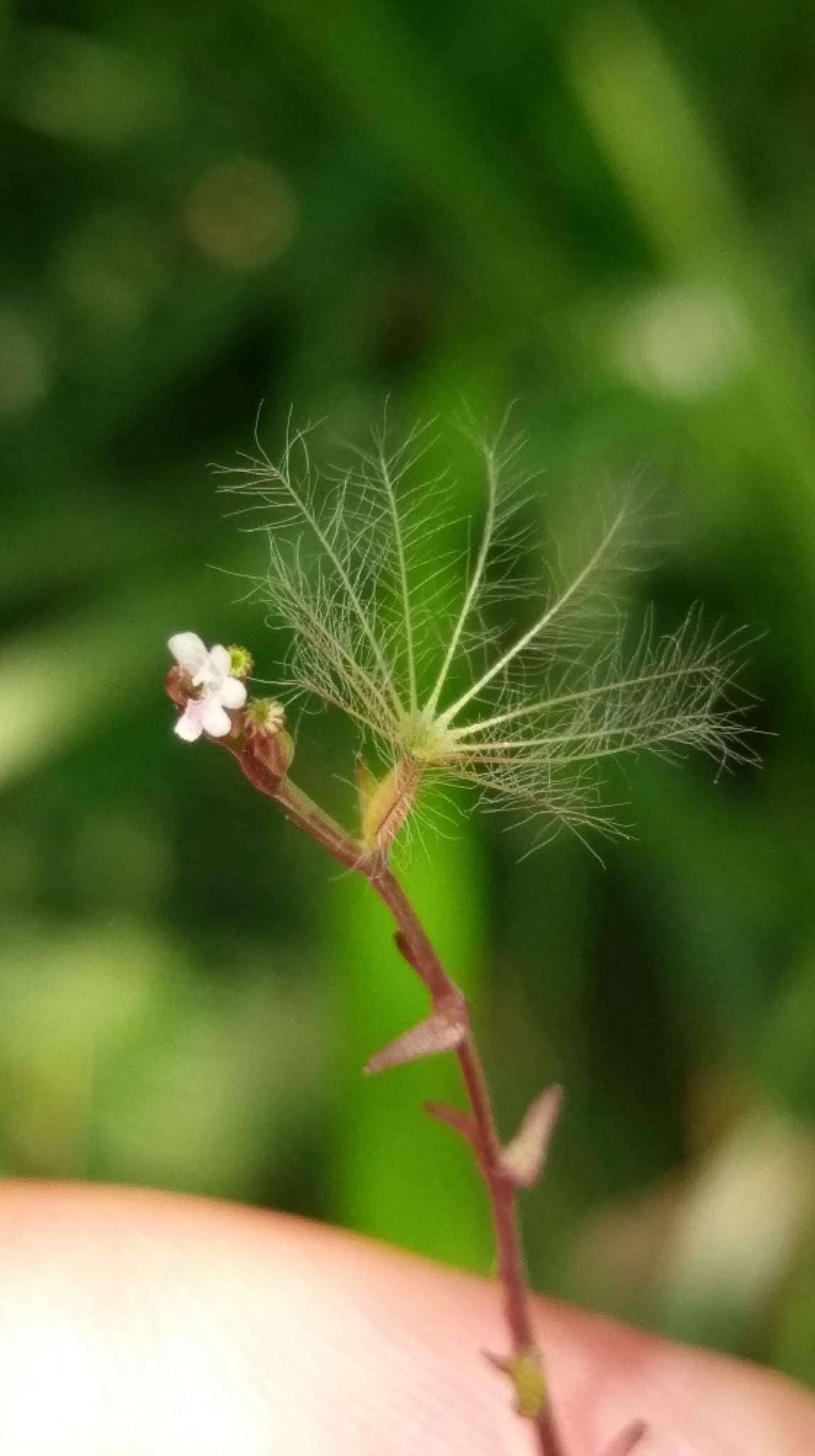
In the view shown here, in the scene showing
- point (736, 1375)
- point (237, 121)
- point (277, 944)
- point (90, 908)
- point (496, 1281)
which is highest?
point (237, 121)

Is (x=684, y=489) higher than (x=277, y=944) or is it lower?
higher

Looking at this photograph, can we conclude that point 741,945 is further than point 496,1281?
Yes

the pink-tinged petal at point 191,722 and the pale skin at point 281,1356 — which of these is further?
the pale skin at point 281,1356

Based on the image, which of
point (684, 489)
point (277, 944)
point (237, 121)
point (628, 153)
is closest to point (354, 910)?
point (277, 944)

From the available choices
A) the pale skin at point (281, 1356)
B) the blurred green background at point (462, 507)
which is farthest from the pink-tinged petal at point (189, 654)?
the pale skin at point (281, 1356)

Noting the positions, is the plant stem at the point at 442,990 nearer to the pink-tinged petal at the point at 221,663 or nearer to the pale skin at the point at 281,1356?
the pink-tinged petal at the point at 221,663

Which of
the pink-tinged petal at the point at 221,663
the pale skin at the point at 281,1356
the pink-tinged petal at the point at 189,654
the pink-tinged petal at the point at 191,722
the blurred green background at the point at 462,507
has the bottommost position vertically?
the pale skin at the point at 281,1356

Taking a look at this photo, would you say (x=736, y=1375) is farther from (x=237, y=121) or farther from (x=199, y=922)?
(x=237, y=121)
